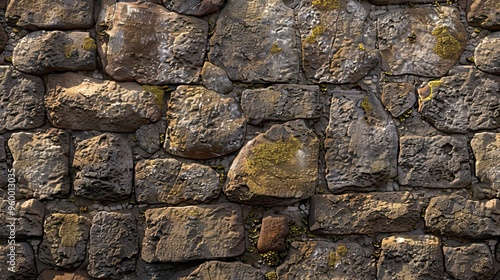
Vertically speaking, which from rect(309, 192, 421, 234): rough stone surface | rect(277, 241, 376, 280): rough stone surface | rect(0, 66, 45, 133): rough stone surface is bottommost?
rect(277, 241, 376, 280): rough stone surface

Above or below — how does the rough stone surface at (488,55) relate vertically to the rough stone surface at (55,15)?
above

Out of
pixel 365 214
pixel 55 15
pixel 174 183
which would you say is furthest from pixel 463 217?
pixel 55 15

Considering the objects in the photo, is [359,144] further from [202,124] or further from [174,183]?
[174,183]

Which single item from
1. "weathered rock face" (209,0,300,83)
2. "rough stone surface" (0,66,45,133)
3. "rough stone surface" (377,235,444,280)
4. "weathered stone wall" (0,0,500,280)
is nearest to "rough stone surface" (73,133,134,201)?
"weathered stone wall" (0,0,500,280)

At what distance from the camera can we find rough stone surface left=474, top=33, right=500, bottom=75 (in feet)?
8.68

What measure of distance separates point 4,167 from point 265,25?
4.70 feet

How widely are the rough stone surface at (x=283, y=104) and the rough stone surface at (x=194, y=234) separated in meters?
0.46

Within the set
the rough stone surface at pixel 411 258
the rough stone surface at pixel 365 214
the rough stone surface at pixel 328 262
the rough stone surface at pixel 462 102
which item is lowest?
the rough stone surface at pixel 328 262

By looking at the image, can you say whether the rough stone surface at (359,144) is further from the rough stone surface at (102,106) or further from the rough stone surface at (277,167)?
the rough stone surface at (102,106)

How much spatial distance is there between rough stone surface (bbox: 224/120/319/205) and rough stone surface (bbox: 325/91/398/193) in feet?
0.31

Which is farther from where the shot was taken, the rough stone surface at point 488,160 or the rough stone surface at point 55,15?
the rough stone surface at point 55,15

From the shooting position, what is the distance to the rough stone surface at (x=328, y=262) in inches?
103

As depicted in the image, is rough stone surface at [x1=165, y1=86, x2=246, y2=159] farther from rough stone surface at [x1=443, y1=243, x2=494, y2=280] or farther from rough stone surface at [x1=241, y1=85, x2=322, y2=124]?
rough stone surface at [x1=443, y1=243, x2=494, y2=280]

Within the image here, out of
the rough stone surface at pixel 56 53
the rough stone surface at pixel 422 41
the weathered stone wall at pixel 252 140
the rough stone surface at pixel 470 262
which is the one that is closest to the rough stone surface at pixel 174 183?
the weathered stone wall at pixel 252 140
